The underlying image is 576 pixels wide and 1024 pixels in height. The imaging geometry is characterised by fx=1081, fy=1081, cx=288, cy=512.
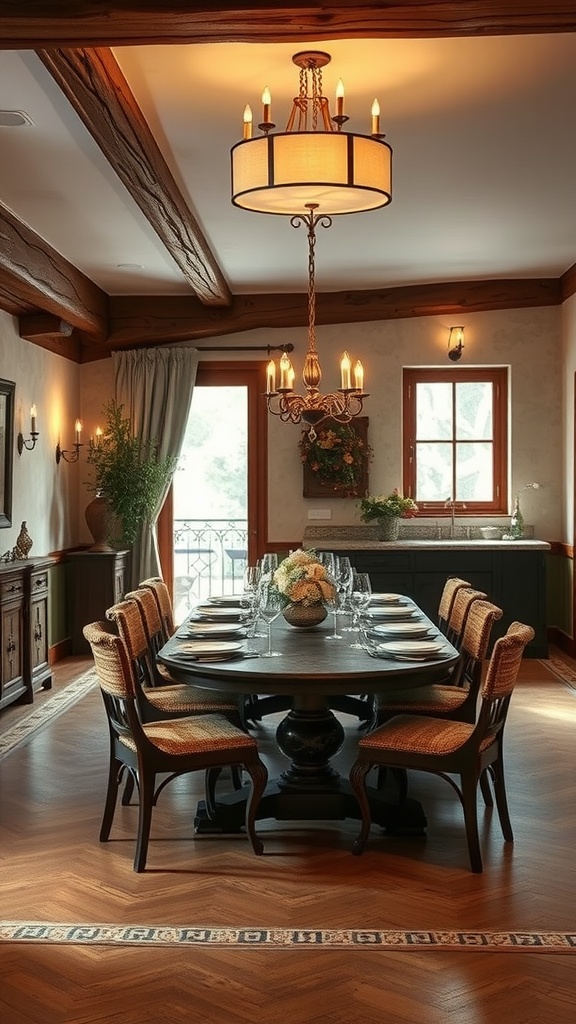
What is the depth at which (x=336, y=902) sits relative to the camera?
3.62 meters

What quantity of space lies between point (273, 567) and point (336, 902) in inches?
77.5

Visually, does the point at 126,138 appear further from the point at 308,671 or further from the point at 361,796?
the point at 361,796

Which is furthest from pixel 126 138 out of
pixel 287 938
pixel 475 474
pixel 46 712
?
pixel 475 474

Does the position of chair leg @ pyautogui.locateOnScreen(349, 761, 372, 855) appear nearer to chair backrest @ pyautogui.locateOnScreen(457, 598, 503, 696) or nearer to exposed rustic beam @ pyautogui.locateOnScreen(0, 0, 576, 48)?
chair backrest @ pyautogui.locateOnScreen(457, 598, 503, 696)

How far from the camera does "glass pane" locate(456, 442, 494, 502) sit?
29.8 feet

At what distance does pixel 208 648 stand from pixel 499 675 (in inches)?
45.5

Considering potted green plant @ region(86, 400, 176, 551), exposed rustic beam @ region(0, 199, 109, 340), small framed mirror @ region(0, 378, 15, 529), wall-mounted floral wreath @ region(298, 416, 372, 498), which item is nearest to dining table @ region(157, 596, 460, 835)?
exposed rustic beam @ region(0, 199, 109, 340)

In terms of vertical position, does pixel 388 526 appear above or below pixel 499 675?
above

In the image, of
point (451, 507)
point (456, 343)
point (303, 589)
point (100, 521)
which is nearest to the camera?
point (303, 589)

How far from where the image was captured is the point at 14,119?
4.50m

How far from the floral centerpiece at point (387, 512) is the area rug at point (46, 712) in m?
2.50

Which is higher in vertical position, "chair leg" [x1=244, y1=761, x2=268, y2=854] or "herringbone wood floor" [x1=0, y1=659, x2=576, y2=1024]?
"chair leg" [x1=244, y1=761, x2=268, y2=854]

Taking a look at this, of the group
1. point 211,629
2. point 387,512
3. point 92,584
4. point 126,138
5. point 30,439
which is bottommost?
point 92,584

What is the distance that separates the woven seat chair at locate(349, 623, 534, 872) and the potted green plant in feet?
15.6
